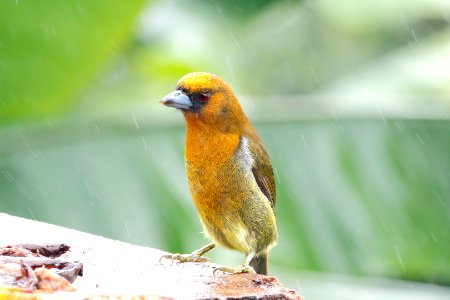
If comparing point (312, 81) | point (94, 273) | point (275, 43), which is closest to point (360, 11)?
point (312, 81)

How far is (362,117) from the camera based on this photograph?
4.73 meters

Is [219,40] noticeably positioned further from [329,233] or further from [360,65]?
[329,233]

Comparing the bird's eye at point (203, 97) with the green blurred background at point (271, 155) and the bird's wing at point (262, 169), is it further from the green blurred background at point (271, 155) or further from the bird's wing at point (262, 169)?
the green blurred background at point (271, 155)

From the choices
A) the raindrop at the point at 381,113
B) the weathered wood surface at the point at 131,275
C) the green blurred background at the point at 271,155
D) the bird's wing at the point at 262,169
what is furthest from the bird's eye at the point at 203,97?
the raindrop at the point at 381,113

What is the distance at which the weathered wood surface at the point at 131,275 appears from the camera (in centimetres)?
286

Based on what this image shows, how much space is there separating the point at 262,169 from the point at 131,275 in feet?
4.86

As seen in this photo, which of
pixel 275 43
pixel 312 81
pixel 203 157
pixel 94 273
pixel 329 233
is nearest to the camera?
pixel 94 273

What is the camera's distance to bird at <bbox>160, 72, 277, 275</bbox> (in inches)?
165

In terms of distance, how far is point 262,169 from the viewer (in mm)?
4555

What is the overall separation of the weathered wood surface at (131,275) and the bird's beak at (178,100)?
0.66 metres

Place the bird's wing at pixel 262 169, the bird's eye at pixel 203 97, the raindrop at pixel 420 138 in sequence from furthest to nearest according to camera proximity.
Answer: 1. the raindrop at pixel 420 138
2. the bird's wing at pixel 262 169
3. the bird's eye at pixel 203 97

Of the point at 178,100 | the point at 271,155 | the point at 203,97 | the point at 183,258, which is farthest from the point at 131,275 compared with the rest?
the point at 271,155

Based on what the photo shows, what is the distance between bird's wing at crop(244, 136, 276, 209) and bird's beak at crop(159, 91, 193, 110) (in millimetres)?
443

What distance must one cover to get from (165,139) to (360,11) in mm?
2410
